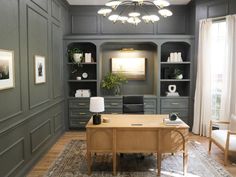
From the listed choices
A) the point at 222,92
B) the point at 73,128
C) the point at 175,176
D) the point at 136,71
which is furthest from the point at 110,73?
the point at 175,176

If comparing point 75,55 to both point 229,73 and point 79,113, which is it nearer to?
point 79,113

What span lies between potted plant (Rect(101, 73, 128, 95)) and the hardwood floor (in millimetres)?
1354

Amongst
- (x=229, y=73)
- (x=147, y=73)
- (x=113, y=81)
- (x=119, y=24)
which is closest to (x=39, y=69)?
(x=113, y=81)

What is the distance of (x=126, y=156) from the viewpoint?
4191mm

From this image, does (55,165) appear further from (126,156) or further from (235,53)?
(235,53)

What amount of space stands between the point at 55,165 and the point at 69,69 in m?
2.89

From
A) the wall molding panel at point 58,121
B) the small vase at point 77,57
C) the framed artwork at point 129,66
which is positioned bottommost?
the wall molding panel at point 58,121

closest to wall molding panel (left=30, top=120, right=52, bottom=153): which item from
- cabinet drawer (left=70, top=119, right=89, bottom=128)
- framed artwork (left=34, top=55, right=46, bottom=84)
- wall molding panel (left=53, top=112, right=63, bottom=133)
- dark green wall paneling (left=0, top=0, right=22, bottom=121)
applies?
wall molding panel (left=53, top=112, right=63, bottom=133)

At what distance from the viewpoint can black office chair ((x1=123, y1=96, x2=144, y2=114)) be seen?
15.3 ft

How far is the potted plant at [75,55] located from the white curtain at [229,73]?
3.40 metres

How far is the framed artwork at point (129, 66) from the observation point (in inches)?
248

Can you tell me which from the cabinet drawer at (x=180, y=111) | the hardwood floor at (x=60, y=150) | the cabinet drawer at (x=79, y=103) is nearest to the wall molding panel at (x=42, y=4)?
the cabinet drawer at (x=79, y=103)

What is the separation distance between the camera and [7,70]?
115 inches

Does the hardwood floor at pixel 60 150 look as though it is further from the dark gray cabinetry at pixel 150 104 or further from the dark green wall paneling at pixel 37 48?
the dark gray cabinetry at pixel 150 104
